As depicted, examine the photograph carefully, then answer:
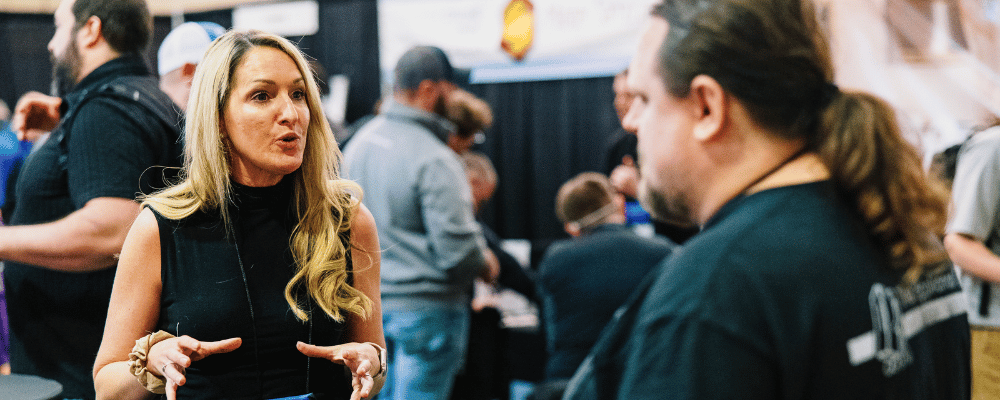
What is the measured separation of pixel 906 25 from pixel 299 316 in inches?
134

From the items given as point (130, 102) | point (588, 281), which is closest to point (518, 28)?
point (588, 281)

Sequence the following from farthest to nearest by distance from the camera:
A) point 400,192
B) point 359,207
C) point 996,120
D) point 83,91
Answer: point 400,192 < point 996,120 < point 83,91 < point 359,207

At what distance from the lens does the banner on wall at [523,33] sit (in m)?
5.61

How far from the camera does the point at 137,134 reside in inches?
58.7

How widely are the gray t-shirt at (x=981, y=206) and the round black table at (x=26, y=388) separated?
2.20m

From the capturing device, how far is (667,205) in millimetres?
847

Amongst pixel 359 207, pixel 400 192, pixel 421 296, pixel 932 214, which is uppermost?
pixel 932 214

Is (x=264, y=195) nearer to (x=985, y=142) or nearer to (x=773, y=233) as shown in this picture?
(x=773, y=233)

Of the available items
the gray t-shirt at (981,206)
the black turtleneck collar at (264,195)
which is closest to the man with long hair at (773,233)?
the black turtleneck collar at (264,195)

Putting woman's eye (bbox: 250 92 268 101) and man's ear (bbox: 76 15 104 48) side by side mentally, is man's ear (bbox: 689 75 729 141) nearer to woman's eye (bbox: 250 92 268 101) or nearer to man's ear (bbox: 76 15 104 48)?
woman's eye (bbox: 250 92 268 101)

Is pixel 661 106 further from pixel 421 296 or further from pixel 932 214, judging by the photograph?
pixel 421 296

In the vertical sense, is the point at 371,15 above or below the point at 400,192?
above

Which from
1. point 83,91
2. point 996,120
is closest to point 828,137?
point 83,91

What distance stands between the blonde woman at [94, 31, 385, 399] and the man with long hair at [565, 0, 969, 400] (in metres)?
0.57
